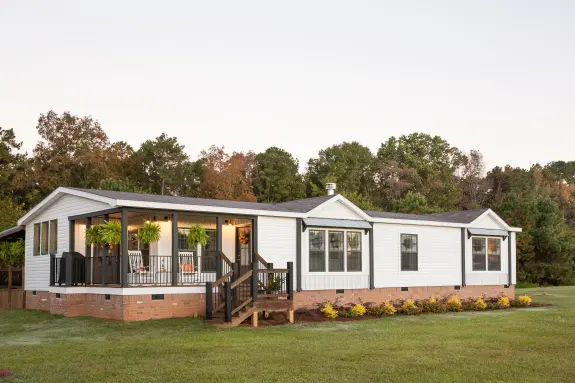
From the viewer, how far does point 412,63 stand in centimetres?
2873

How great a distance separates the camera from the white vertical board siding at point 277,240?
20828mm

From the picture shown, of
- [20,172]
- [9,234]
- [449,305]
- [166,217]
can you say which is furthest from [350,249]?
[20,172]

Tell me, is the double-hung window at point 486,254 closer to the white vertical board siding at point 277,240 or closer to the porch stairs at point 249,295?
the white vertical board siding at point 277,240

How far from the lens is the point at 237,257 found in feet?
74.0

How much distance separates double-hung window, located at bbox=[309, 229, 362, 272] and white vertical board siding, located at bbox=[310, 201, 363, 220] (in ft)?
1.68

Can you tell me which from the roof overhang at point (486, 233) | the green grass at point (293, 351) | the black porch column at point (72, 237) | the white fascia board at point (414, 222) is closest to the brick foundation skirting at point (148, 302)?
the green grass at point (293, 351)

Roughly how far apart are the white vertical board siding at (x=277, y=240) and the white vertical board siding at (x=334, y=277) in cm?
50

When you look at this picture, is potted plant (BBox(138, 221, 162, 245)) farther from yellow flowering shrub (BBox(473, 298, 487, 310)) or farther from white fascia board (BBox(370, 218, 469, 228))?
yellow flowering shrub (BBox(473, 298, 487, 310))

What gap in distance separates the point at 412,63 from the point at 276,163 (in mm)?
33801

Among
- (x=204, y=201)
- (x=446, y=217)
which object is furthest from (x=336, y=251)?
(x=446, y=217)

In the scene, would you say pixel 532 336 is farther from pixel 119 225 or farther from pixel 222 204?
pixel 119 225

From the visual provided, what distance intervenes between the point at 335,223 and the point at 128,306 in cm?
771

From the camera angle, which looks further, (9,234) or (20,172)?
(20,172)

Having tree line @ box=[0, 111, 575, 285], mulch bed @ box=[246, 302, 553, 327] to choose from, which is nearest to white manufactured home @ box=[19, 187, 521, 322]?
mulch bed @ box=[246, 302, 553, 327]
